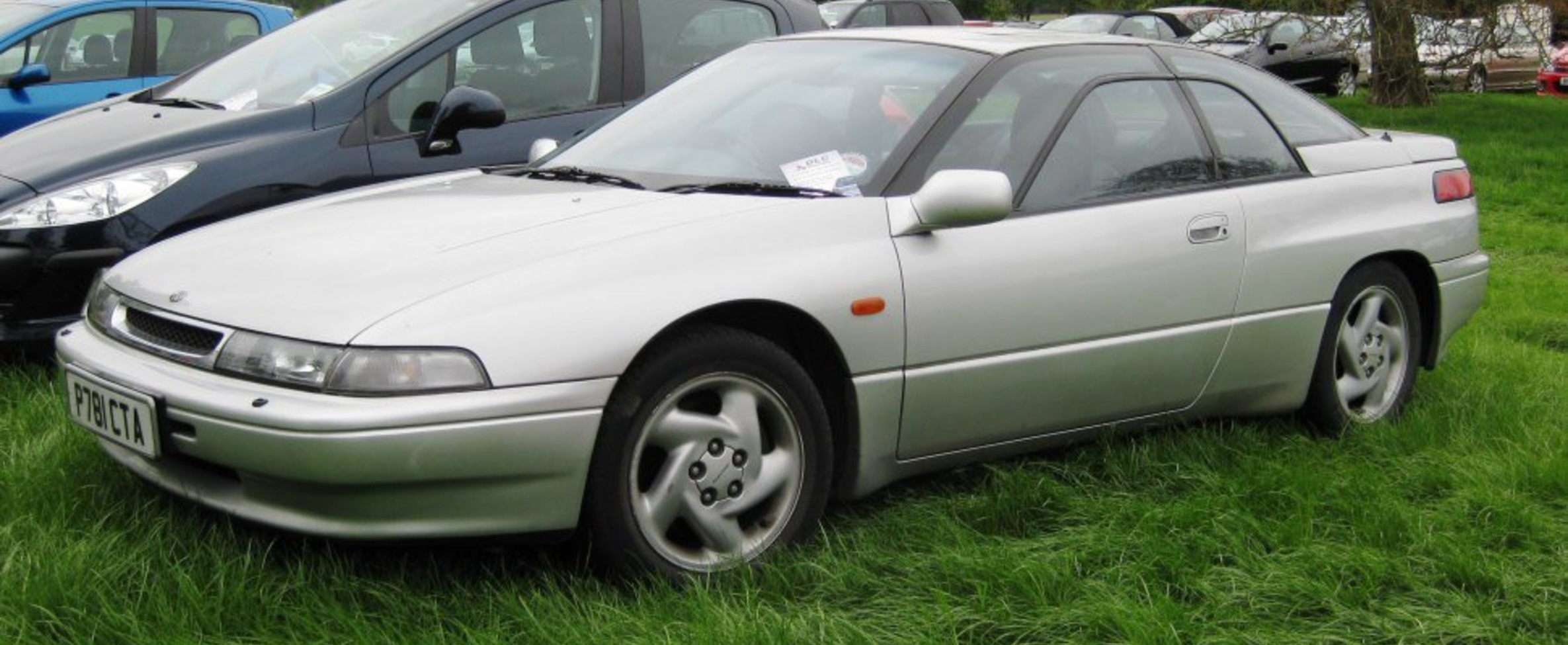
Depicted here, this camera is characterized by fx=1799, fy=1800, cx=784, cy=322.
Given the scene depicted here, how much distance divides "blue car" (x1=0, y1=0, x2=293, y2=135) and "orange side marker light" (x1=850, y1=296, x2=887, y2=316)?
5275 mm

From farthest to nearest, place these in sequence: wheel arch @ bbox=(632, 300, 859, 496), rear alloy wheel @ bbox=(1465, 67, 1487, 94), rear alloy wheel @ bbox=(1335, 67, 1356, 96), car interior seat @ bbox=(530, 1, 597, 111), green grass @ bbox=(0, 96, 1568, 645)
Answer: rear alloy wheel @ bbox=(1465, 67, 1487, 94)
rear alloy wheel @ bbox=(1335, 67, 1356, 96)
car interior seat @ bbox=(530, 1, 597, 111)
wheel arch @ bbox=(632, 300, 859, 496)
green grass @ bbox=(0, 96, 1568, 645)

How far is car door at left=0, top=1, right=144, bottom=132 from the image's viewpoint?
27.1 ft

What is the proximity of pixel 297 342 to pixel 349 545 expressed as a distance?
544mm

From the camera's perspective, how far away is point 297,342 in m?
3.36

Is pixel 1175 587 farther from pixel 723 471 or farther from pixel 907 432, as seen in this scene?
pixel 723 471

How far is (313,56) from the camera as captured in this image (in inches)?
247

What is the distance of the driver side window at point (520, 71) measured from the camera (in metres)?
5.97

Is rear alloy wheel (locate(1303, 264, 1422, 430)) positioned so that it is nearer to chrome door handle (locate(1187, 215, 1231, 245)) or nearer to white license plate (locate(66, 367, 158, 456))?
chrome door handle (locate(1187, 215, 1231, 245))

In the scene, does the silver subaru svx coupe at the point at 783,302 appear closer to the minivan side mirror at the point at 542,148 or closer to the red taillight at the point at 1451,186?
the red taillight at the point at 1451,186

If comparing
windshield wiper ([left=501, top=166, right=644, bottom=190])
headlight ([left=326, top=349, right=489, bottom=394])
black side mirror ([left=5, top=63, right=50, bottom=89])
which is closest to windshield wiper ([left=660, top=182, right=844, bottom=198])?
windshield wiper ([left=501, top=166, right=644, bottom=190])

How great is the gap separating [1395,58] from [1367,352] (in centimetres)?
1232

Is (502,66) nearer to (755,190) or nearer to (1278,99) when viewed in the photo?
(755,190)

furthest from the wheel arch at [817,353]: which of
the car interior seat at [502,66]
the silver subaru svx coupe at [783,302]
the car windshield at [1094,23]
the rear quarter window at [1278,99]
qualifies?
the car windshield at [1094,23]

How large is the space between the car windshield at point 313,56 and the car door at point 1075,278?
8.37ft
